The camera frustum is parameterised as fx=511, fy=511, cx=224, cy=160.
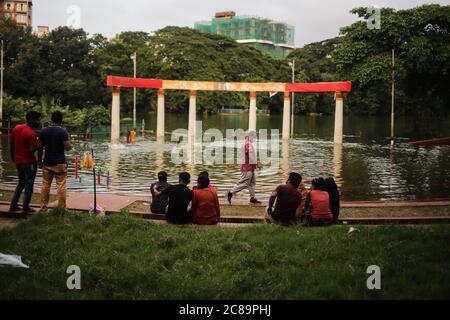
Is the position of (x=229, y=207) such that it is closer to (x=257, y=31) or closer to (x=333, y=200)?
(x=333, y=200)

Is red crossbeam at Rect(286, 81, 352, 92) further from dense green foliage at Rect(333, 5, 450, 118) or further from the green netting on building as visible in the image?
the green netting on building

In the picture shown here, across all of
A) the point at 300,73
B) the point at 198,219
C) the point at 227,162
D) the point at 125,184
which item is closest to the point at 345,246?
the point at 198,219

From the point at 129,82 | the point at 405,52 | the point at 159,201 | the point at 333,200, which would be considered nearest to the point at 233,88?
the point at 129,82

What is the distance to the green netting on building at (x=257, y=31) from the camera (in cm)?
15338

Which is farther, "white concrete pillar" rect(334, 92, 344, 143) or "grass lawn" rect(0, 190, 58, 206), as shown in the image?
"white concrete pillar" rect(334, 92, 344, 143)

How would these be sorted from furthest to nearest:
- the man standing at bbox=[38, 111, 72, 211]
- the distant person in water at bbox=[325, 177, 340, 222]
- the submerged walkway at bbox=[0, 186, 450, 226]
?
the submerged walkway at bbox=[0, 186, 450, 226] < the distant person in water at bbox=[325, 177, 340, 222] < the man standing at bbox=[38, 111, 72, 211]

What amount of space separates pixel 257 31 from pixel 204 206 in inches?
5894

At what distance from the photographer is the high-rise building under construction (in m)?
153

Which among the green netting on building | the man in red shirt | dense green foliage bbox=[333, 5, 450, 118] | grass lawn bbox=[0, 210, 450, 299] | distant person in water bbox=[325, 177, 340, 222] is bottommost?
grass lawn bbox=[0, 210, 450, 299]

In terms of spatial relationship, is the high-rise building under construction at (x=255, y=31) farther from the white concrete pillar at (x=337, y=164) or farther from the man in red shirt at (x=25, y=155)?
the man in red shirt at (x=25, y=155)

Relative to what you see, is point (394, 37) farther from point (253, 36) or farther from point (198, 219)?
point (253, 36)

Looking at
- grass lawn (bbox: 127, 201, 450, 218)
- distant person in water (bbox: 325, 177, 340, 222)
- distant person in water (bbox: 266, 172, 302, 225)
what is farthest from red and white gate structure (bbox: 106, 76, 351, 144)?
distant person in water (bbox: 266, 172, 302, 225)

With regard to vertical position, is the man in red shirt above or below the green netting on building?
below
